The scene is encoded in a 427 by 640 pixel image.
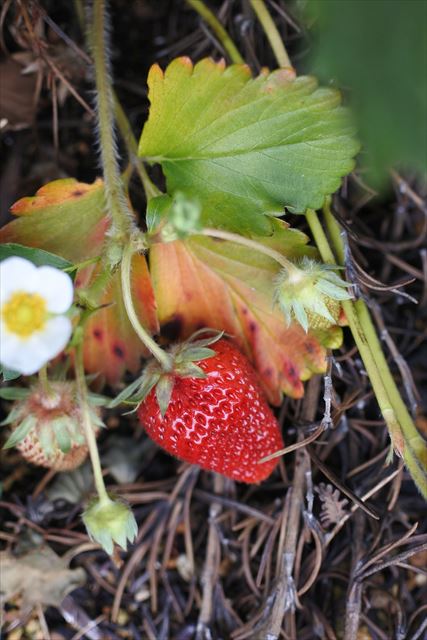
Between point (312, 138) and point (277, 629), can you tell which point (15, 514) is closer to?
point (277, 629)

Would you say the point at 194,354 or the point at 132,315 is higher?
the point at 132,315

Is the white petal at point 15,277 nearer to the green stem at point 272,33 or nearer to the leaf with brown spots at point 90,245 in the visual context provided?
the leaf with brown spots at point 90,245

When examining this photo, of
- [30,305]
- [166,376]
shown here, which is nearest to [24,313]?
[30,305]

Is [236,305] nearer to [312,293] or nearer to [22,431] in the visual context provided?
[312,293]

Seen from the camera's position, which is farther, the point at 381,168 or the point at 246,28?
the point at 246,28

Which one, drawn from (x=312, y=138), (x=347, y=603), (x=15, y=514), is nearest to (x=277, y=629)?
(x=347, y=603)

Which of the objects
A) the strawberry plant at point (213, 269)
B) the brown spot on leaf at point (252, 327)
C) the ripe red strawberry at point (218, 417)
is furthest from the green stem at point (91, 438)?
the brown spot on leaf at point (252, 327)

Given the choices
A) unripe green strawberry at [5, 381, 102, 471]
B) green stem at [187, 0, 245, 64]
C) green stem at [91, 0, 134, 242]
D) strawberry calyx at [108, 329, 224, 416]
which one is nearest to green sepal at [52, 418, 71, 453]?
unripe green strawberry at [5, 381, 102, 471]
